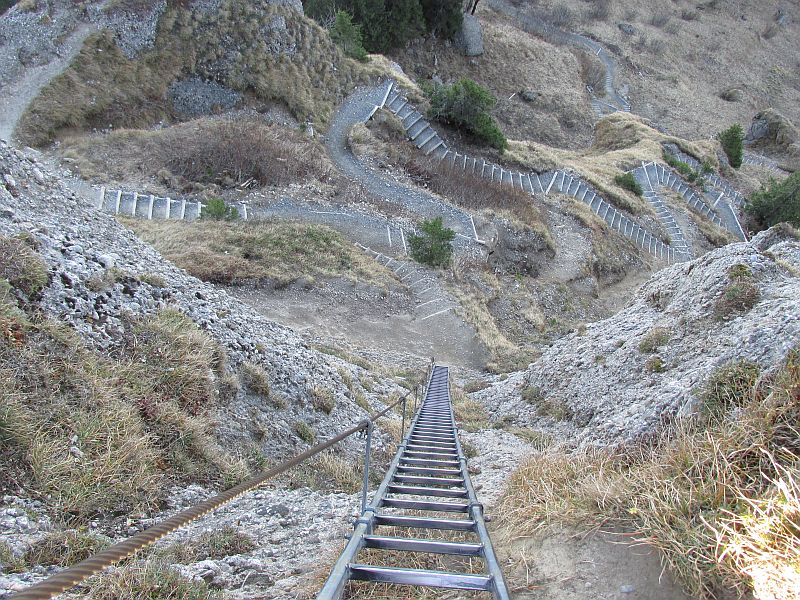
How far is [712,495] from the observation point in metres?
3.46

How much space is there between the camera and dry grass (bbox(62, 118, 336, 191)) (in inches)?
856

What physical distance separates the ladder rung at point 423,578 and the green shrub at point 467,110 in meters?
31.2

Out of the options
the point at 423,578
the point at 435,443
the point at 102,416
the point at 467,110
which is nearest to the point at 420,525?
the point at 423,578

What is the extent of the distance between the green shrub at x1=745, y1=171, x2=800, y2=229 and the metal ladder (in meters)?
36.2

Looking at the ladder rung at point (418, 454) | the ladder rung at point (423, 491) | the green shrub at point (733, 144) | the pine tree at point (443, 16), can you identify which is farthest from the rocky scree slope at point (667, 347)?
the green shrub at point (733, 144)

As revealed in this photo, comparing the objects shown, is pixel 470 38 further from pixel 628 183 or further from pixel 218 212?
pixel 218 212

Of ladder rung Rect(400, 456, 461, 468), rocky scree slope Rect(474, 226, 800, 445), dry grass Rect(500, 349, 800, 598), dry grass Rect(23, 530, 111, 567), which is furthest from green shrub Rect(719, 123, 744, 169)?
dry grass Rect(23, 530, 111, 567)

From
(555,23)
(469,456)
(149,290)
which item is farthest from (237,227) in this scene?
(555,23)

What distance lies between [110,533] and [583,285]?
82.3ft

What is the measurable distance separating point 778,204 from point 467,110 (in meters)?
22.7

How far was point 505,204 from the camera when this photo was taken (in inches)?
1097

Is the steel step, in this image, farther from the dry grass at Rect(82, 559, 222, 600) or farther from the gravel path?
the gravel path

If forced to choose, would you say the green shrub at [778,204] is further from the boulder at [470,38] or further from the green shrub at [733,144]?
the boulder at [470,38]

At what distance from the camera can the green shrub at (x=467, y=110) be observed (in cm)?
3147
